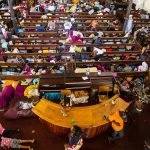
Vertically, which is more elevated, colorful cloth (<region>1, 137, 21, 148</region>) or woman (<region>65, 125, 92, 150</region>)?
woman (<region>65, 125, 92, 150</region>)

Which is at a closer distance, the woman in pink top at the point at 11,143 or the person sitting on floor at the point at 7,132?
the woman in pink top at the point at 11,143

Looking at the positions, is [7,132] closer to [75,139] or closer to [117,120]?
[75,139]

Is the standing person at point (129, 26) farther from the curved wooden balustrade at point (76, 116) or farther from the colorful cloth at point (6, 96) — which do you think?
the colorful cloth at point (6, 96)

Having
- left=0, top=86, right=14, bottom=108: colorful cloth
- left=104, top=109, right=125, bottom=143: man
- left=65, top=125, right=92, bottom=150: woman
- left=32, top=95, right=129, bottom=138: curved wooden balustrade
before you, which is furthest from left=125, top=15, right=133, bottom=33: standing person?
left=65, top=125, right=92, bottom=150: woman

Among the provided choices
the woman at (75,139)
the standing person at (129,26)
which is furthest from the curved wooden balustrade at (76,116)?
the standing person at (129,26)

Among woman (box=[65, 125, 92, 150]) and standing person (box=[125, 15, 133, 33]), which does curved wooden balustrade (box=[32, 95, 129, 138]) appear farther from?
standing person (box=[125, 15, 133, 33])

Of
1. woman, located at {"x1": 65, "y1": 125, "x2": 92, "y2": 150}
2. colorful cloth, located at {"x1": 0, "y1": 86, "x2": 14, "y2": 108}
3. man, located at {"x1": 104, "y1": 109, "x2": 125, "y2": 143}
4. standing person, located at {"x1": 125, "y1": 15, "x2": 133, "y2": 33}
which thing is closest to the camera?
woman, located at {"x1": 65, "y1": 125, "x2": 92, "y2": 150}

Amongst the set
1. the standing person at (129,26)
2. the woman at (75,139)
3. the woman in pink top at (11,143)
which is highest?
the standing person at (129,26)

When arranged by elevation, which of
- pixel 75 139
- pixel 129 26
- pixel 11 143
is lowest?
pixel 11 143

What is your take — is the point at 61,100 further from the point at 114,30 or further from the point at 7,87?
the point at 114,30

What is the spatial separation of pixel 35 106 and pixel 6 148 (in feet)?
4.99

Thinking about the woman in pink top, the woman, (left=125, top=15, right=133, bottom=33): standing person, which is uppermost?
(left=125, top=15, right=133, bottom=33): standing person

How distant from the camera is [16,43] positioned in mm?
11523

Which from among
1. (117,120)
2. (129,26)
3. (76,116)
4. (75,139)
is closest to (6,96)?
(76,116)
